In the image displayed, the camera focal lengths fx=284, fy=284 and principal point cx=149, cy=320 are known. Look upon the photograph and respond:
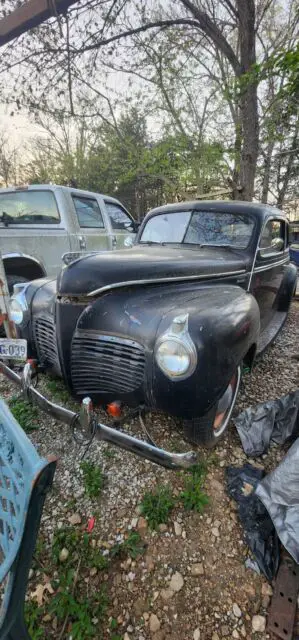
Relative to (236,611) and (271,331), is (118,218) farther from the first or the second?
(236,611)

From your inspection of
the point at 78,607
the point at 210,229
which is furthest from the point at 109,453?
the point at 210,229

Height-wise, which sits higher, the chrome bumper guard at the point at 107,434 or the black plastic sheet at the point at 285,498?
the chrome bumper guard at the point at 107,434

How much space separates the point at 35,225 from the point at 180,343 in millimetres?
3854

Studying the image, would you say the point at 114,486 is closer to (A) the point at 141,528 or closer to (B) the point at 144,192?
(A) the point at 141,528

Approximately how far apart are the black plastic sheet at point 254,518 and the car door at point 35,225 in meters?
3.82

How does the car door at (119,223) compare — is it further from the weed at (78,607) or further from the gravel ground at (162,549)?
the weed at (78,607)

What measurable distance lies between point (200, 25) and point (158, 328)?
8.60 metres

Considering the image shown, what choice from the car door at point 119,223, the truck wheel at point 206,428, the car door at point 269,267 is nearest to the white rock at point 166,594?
the truck wheel at point 206,428

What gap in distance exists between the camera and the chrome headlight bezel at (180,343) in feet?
4.78

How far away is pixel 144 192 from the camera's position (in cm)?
1933

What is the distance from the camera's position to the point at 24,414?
2562mm

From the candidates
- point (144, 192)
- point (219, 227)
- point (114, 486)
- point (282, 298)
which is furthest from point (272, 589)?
point (144, 192)

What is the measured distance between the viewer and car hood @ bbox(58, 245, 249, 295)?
180 cm

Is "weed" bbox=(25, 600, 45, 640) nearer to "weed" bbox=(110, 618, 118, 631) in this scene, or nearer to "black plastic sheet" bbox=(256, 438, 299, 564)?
"weed" bbox=(110, 618, 118, 631)
